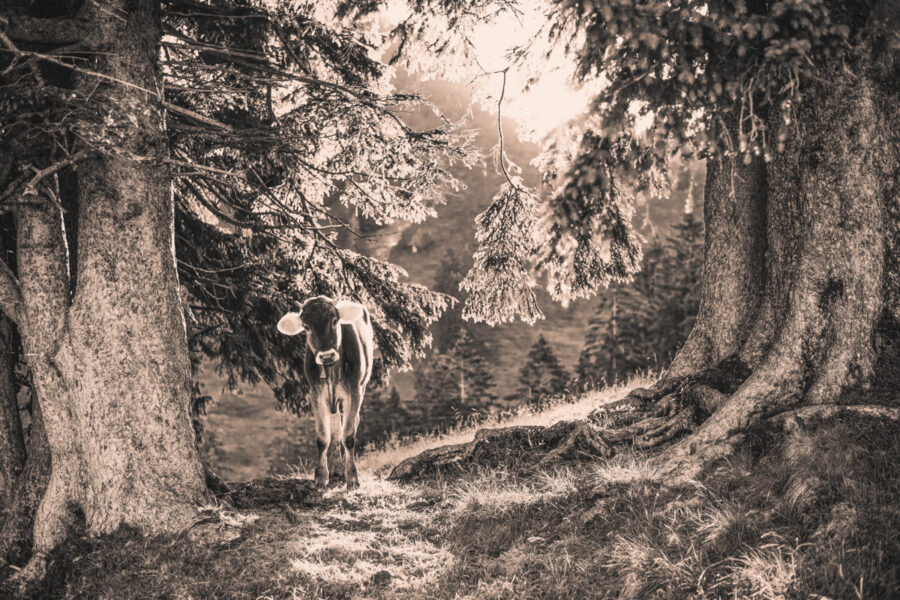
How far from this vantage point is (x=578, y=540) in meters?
4.58

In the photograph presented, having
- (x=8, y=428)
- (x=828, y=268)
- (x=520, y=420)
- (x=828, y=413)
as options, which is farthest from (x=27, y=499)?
(x=828, y=268)

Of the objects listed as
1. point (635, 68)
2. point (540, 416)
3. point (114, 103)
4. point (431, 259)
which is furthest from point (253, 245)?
point (431, 259)

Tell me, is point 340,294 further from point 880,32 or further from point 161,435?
point 880,32

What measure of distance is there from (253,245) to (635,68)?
6889mm

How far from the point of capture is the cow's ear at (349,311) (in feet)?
25.2

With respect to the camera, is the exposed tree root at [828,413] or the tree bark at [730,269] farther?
the tree bark at [730,269]

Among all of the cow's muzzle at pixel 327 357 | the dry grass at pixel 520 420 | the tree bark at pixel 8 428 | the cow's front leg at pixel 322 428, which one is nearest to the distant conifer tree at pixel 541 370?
the dry grass at pixel 520 420

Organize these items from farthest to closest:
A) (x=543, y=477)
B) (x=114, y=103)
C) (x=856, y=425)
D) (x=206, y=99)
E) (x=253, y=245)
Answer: (x=253, y=245) → (x=206, y=99) → (x=543, y=477) → (x=114, y=103) → (x=856, y=425)

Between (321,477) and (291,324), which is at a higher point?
(291,324)

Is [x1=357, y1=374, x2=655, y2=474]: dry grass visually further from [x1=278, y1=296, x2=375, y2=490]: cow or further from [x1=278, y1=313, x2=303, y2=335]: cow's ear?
[x1=278, y1=313, x2=303, y2=335]: cow's ear

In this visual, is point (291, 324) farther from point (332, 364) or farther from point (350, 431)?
point (350, 431)

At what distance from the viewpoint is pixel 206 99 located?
895 centimetres

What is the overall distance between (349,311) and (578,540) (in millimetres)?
4140

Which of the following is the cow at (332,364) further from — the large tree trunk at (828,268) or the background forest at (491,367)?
the large tree trunk at (828,268)
